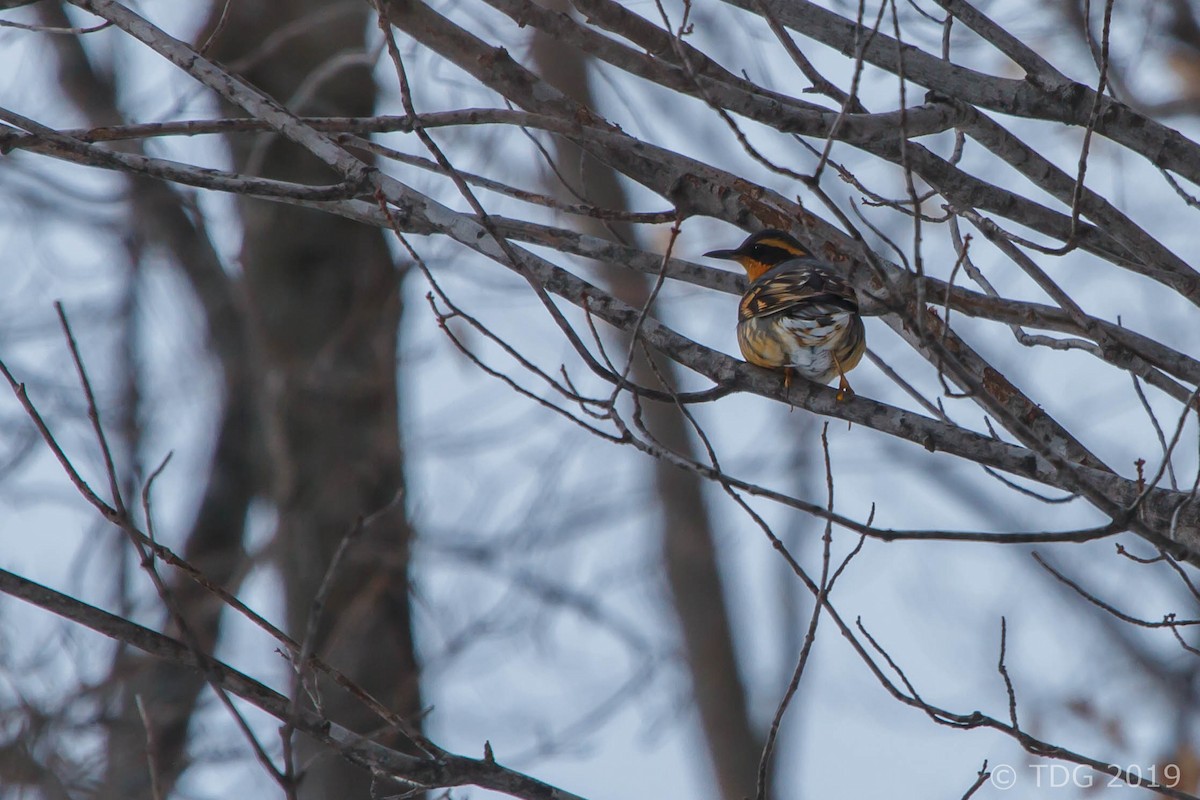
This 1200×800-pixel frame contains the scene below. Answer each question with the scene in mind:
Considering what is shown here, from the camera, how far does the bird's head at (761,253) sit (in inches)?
253

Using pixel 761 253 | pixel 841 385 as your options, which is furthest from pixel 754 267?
pixel 841 385

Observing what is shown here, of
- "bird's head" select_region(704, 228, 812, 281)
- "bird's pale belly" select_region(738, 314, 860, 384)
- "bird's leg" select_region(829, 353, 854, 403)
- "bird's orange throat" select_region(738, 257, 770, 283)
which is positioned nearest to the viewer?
"bird's leg" select_region(829, 353, 854, 403)

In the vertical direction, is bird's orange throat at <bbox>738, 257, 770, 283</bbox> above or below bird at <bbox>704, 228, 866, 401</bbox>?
above

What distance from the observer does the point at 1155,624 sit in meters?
3.73

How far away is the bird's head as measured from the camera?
643 cm

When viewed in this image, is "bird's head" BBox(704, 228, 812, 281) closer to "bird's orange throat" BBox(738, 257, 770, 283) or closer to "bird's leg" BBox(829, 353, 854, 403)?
"bird's orange throat" BBox(738, 257, 770, 283)

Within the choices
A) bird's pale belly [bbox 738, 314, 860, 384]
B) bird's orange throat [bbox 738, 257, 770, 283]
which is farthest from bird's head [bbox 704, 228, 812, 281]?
bird's pale belly [bbox 738, 314, 860, 384]

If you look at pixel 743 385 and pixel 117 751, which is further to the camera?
pixel 117 751

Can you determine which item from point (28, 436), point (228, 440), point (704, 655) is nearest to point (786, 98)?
point (28, 436)

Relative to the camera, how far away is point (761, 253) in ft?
21.9

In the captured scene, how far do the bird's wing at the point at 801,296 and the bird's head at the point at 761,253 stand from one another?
2.11 feet

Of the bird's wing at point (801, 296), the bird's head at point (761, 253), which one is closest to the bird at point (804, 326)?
the bird's wing at point (801, 296)

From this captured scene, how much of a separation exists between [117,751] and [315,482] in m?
2.41

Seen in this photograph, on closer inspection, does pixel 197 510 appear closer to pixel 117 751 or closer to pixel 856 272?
pixel 117 751
